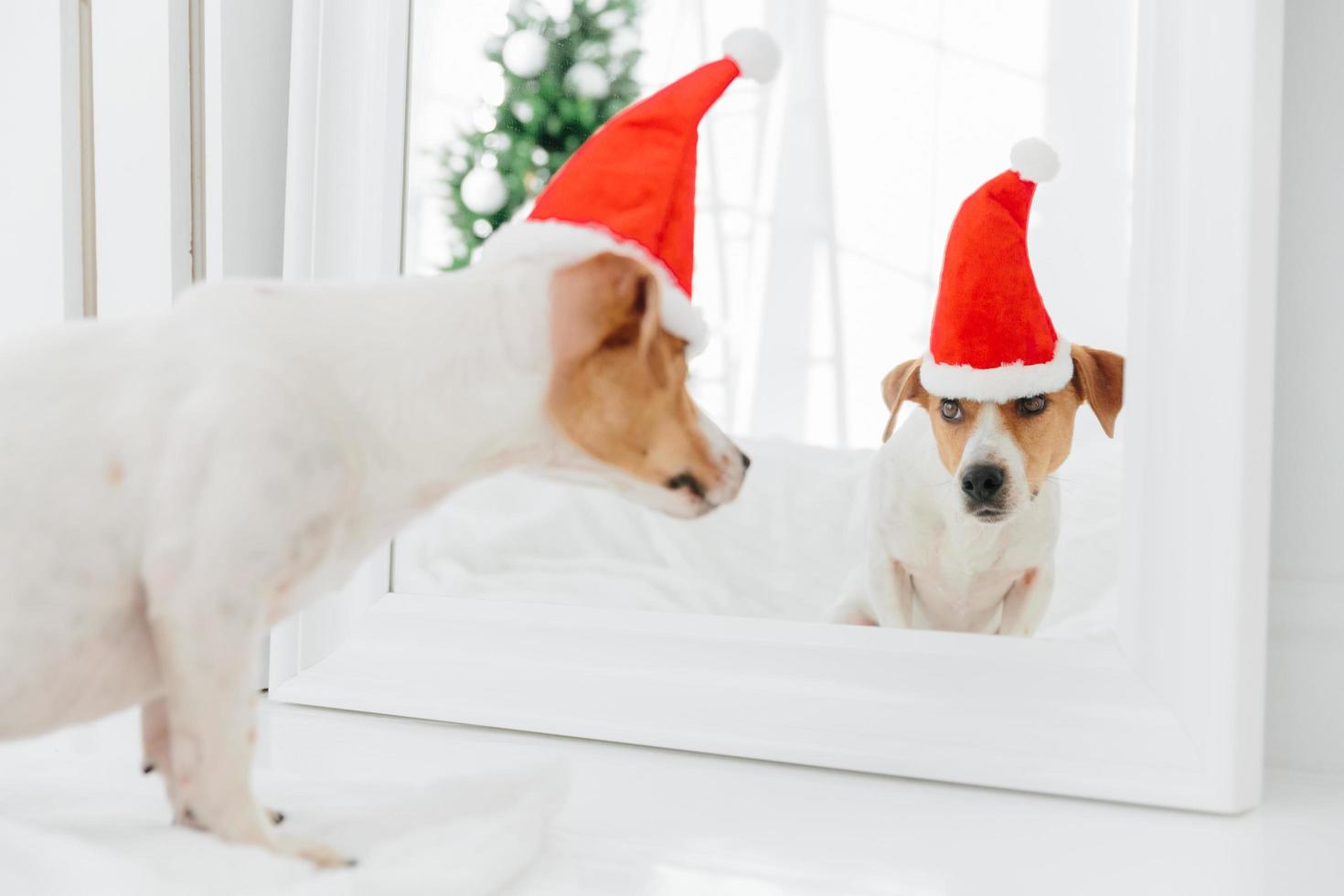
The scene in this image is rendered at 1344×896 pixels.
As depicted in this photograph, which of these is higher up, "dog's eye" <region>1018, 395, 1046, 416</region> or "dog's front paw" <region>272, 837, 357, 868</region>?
"dog's eye" <region>1018, 395, 1046, 416</region>

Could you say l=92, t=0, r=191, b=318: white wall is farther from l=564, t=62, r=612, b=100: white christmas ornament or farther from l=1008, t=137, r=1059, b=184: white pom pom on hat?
l=1008, t=137, r=1059, b=184: white pom pom on hat

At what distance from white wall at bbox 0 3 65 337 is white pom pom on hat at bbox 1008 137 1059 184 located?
962 millimetres

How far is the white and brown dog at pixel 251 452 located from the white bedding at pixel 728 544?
332 millimetres

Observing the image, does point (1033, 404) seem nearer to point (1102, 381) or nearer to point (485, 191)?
point (1102, 381)

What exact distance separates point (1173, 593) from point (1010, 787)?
204 mm

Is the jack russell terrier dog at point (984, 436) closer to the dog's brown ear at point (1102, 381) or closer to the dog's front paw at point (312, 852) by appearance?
→ the dog's brown ear at point (1102, 381)

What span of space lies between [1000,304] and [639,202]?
0.38 meters

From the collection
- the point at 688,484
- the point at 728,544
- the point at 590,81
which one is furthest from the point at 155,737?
the point at 590,81

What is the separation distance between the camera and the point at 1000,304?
84cm

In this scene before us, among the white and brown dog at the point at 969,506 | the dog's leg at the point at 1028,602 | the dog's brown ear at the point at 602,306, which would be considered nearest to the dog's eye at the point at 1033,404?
the white and brown dog at the point at 969,506

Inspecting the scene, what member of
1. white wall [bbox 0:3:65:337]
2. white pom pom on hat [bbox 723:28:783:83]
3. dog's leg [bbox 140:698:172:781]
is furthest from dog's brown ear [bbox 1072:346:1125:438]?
white wall [bbox 0:3:65:337]

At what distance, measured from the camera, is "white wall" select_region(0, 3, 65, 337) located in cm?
106

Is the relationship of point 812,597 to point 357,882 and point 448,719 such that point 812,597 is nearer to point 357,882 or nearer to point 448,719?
point 448,719

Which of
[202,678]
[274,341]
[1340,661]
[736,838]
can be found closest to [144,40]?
[274,341]
